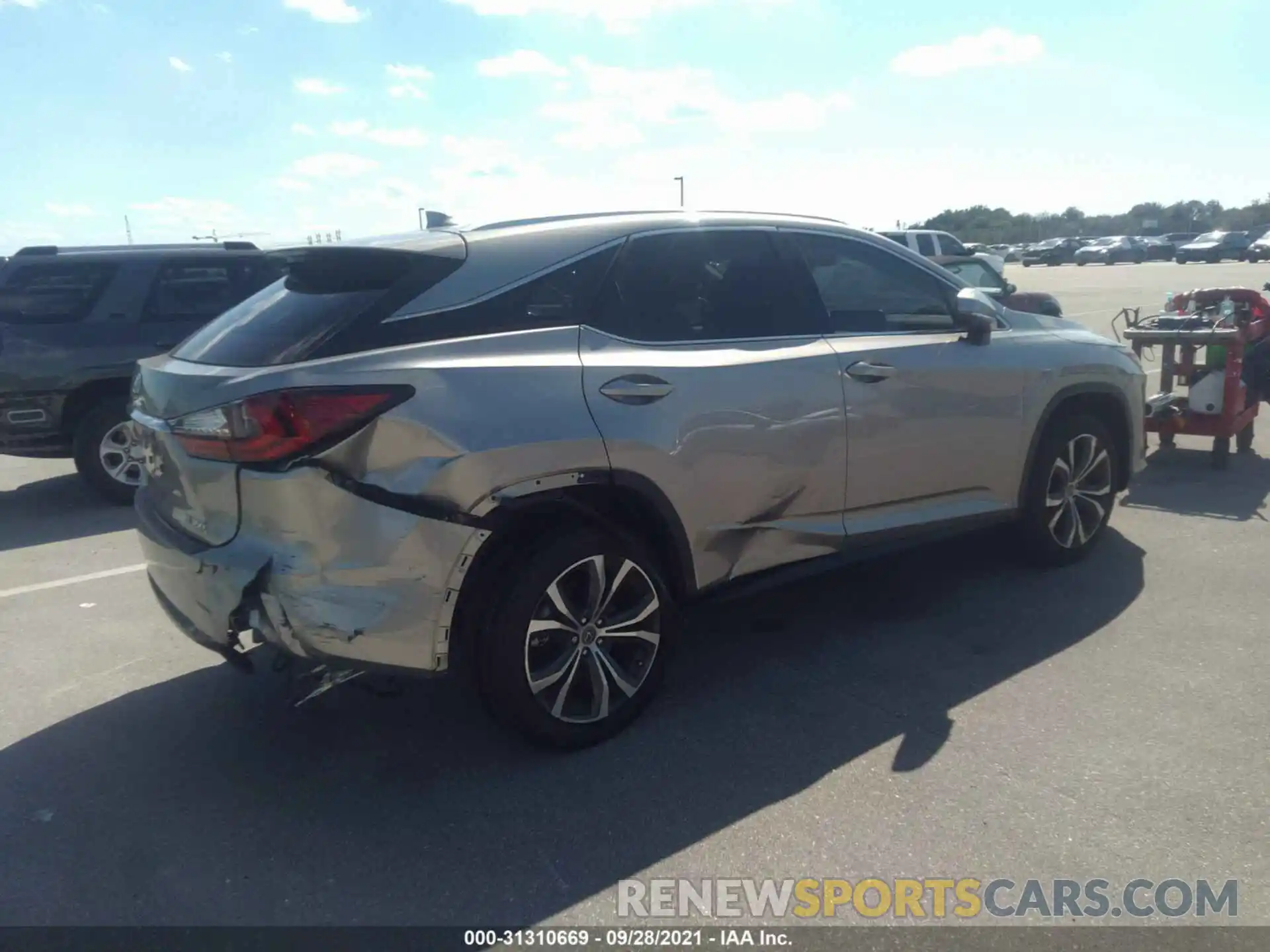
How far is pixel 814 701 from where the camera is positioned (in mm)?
4137

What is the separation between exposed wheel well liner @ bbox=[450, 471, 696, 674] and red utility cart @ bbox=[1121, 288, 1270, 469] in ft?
18.3

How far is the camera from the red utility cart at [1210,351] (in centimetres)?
779

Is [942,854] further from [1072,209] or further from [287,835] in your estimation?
[1072,209]

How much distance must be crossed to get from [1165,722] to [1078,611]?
3.80ft

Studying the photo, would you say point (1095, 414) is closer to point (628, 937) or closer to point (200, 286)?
point (628, 937)

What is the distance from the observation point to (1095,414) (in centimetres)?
568

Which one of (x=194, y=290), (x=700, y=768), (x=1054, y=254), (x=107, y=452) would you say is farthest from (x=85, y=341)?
(x=1054, y=254)

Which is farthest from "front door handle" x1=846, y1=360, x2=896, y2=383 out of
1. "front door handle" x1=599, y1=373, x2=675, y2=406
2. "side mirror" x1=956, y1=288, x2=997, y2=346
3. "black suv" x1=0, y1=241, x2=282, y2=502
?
"black suv" x1=0, y1=241, x2=282, y2=502

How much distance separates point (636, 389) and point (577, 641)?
0.91 meters

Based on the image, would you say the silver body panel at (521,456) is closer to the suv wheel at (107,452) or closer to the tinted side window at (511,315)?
the tinted side window at (511,315)

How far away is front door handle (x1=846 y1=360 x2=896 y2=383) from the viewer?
175 inches

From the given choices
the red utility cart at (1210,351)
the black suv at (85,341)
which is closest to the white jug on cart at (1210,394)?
the red utility cart at (1210,351)

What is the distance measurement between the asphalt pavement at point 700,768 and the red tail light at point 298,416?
1.19 m

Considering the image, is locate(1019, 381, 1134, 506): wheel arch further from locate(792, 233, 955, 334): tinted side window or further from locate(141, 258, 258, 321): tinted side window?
locate(141, 258, 258, 321): tinted side window
